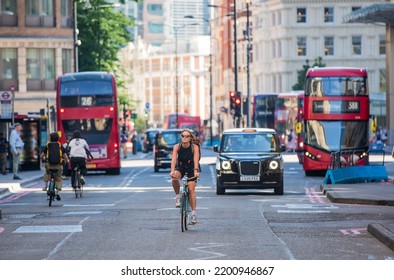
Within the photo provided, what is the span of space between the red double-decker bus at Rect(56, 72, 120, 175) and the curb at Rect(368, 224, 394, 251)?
33.1 m

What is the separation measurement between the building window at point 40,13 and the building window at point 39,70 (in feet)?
5.46

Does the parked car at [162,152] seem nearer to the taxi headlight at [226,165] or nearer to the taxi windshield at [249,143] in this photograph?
the taxi windshield at [249,143]

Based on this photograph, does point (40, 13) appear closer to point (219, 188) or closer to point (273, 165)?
point (219, 188)

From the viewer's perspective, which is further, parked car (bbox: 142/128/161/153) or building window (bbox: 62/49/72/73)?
parked car (bbox: 142/128/161/153)

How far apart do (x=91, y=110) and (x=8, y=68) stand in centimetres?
3301

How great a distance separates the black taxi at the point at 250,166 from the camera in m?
37.1

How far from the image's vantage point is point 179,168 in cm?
2458

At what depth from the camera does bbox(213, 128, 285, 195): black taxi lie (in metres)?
37.1

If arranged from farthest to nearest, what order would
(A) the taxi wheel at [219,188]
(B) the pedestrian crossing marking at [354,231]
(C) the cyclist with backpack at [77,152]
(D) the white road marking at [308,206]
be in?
(C) the cyclist with backpack at [77,152], (A) the taxi wheel at [219,188], (D) the white road marking at [308,206], (B) the pedestrian crossing marking at [354,231]

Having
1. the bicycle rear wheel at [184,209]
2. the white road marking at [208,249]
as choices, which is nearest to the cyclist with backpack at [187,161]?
the bicycle rear wheel at [184,209]

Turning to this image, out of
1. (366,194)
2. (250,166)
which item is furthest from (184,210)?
(250,166)

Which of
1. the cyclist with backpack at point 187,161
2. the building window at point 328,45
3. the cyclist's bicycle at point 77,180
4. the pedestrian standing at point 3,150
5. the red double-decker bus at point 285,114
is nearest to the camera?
the cyclist with backpack at point 187,161

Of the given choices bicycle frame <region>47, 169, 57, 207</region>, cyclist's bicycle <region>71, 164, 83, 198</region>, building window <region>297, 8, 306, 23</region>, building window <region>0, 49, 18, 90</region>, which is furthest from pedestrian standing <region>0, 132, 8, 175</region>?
building window <region>297, 8, 306, 23</region>

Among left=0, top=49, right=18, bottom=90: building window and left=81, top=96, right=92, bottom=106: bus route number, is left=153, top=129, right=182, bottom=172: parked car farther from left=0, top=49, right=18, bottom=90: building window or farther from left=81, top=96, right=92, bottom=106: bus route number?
left=0, top=49, right=18, bottom=90: building window
